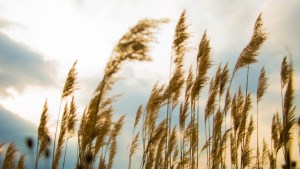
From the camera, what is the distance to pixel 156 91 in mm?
7125

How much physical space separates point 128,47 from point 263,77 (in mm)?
7357

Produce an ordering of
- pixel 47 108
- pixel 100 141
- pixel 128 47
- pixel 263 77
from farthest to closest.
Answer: pixel 263 77, pixel 47 108, pixel 100 141, pixel 128 47

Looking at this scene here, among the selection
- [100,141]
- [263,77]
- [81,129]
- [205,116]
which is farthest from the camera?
[263,77]

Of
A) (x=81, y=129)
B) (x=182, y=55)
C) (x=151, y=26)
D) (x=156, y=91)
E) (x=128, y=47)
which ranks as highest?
(x=182, y=55)

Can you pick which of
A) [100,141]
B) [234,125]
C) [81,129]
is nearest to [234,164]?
[234,125]

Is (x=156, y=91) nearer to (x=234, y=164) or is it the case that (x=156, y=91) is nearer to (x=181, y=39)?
(x=181, y=39)

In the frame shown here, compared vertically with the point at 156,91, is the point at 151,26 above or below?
below

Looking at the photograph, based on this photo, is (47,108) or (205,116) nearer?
(47,108)

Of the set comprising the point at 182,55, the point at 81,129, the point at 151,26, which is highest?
the point at 182,55

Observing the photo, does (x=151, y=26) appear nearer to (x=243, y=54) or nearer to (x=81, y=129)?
(x=81, y=129)

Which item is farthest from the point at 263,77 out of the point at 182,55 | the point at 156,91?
the point at 156,91

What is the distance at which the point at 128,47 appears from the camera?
3.04 m

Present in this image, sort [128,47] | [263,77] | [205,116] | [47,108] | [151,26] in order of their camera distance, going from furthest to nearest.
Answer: [263,77] → [205,116] → [47,108] → [151,26] → [128,47]

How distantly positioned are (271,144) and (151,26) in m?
7.59
